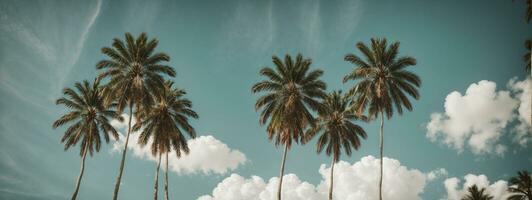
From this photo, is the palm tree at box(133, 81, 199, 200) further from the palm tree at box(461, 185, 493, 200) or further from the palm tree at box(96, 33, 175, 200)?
the palm tree at box(461, 185, 493, 200)

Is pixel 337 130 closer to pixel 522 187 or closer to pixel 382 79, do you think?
pixel 382 79

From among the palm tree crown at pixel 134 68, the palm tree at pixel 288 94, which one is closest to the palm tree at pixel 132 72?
the palm tree crown at pixel 134 68

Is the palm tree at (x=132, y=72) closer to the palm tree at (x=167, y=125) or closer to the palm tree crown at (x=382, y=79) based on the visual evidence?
the palm tree at (x=167, y=125)

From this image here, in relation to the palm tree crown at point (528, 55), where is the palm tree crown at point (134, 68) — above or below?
below

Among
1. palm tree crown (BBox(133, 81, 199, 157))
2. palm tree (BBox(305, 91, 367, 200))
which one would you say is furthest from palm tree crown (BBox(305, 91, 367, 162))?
palm tree crown (BBox(133, 81, 199, 157))

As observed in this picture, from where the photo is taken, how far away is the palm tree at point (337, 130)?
1417 inches

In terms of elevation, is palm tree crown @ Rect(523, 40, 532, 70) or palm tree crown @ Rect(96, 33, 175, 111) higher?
palm tree crown @ Rect(523, 40, 532, 70)

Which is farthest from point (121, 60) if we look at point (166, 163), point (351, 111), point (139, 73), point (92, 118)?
point (351, 111)

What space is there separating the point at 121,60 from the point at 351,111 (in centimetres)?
2288

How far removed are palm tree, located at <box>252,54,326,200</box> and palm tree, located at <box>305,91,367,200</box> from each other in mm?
4259

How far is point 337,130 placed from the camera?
3606 centimetres

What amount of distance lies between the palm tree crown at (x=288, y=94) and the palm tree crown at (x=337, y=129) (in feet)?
14.0

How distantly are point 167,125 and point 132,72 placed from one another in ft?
24.0

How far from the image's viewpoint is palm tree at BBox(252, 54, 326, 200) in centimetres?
3139
